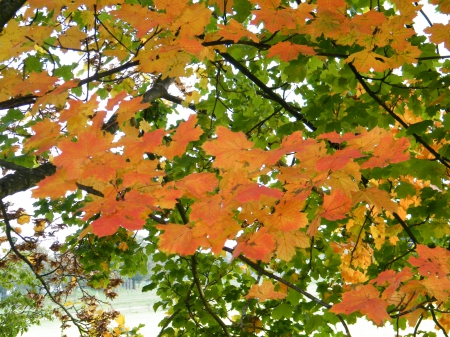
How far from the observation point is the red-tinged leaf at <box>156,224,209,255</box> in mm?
1356

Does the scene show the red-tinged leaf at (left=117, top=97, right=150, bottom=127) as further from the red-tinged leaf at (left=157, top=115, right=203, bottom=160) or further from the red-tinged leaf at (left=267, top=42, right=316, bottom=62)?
the red-tinged leaf at (left=267, top=42, right=316, bottom=62)

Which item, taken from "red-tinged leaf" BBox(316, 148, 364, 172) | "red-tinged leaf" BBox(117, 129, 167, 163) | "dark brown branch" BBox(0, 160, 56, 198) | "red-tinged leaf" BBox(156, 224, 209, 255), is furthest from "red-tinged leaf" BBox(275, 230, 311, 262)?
"dark brown branch" BBox(0, 160, 56, 198)

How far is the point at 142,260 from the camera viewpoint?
463cm

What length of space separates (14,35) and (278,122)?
9.32ft

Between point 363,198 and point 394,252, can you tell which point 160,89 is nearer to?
point 394,252

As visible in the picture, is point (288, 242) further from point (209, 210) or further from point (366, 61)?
point (366, 61)

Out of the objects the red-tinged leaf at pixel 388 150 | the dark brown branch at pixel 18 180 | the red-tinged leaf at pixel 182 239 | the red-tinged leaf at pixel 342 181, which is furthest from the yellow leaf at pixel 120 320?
the red-tinged leaf at pixel 388 150

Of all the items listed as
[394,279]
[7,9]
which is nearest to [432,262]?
[394,279]

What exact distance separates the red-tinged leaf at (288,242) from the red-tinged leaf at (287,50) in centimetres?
75

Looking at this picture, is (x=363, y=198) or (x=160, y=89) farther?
(x=160, y=89)

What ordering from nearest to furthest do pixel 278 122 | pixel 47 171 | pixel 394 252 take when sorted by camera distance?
pixel 47 171 → pixel 394 252 → pixel 278 122

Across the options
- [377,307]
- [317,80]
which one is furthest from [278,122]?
[377,307]

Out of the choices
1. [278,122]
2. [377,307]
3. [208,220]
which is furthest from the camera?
[278,122]

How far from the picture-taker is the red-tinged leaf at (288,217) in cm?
146
